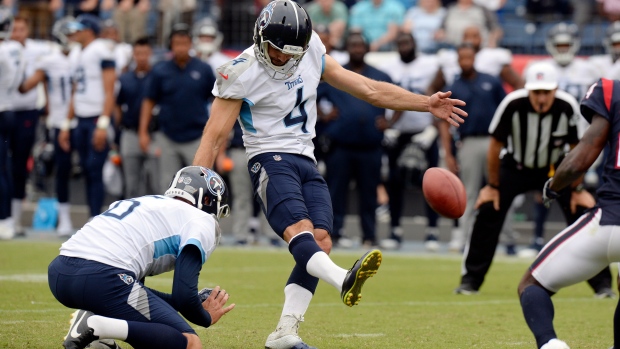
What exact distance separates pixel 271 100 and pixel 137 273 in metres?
1.36

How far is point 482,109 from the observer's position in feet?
36.4

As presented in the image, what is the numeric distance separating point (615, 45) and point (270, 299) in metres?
5.78

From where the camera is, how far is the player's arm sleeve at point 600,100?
473 cm

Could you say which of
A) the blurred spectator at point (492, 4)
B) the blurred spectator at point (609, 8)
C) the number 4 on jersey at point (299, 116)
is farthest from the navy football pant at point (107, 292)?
the blurred spectator at point (492, 4)

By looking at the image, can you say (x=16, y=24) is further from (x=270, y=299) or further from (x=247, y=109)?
(x=247, y=109)

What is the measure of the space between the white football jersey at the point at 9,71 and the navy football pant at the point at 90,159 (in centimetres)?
83

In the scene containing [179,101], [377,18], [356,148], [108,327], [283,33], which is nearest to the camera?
[108,327]

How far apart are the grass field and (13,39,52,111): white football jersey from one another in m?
2.37

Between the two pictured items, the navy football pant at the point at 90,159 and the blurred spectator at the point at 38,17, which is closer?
the navy football pant at the point at 90,159

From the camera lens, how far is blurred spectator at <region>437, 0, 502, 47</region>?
14000 millimetres

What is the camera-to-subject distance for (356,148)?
38.0 feet

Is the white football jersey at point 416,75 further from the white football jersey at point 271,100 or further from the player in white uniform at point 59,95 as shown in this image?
the white football jersey at point 271,100

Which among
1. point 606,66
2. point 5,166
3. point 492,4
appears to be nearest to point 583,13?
point 492,4

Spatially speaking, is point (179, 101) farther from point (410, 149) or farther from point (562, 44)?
point (562, 44)
